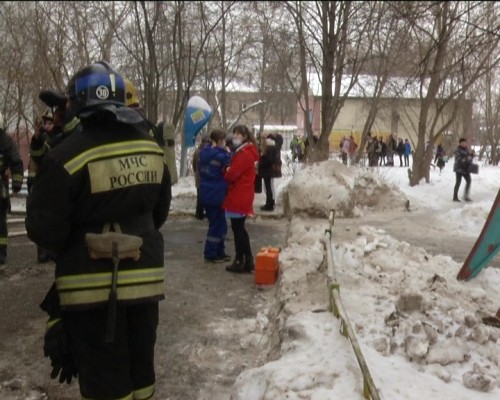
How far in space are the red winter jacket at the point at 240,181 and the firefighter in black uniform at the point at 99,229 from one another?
4.23 metres

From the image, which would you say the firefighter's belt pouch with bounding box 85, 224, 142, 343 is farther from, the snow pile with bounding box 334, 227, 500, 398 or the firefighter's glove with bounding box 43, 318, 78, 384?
the snow pile with bounding box 334, 227, 500, 398

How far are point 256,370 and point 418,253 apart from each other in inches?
161

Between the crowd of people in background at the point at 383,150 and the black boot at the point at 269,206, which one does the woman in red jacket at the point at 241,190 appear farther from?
the crowd of people in background at the point at 383,150

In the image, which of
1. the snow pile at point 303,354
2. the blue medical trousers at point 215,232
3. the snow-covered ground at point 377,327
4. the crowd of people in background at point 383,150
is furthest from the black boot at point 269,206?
the crowd of people in background at point 383,150

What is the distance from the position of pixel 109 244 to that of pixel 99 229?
125 millimetres

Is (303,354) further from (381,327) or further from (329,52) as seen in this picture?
(329,52)

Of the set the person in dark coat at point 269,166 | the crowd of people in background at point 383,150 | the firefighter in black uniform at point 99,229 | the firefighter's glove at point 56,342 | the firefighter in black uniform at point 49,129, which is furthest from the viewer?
the crowd of people in background at point 383,150

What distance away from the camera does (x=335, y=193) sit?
41.4 ft

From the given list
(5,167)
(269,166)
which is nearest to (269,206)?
(269,166)

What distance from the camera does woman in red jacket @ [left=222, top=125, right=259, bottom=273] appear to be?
7.36 m

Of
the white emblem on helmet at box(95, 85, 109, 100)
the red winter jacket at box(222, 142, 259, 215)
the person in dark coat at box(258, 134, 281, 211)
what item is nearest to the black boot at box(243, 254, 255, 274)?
the red winter jacket at box(222, 142, 259, 215)

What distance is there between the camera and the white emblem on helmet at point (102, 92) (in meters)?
3.04

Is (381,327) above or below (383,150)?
below

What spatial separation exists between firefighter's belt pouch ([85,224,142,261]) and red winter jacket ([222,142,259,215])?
4398 mm
